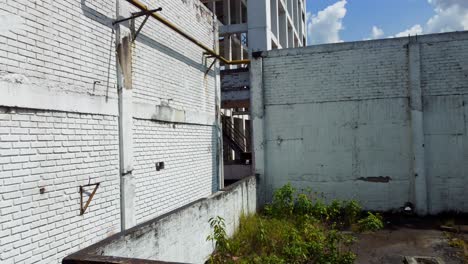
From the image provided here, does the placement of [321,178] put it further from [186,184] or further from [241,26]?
[241,26]

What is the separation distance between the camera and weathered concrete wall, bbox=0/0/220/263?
3.36 m

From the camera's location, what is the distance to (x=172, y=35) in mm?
6695

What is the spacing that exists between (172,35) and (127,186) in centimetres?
321

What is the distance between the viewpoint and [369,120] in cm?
815

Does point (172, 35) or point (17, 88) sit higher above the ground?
point (172, 35)

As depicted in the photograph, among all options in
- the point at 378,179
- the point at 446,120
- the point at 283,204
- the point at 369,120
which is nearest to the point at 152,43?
the point at 283,204

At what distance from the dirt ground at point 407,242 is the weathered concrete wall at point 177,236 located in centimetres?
234

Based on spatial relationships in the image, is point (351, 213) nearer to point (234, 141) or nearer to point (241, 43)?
point (234, 141)

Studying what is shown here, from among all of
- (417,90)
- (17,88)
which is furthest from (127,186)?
(417,90)

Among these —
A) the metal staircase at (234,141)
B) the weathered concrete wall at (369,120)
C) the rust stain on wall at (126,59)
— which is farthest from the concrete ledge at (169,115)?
the metal staircase at (234,141)

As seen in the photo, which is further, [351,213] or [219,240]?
[351,213]

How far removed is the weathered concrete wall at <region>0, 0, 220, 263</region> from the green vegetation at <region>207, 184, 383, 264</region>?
4.83ft

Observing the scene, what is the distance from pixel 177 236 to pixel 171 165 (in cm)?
231

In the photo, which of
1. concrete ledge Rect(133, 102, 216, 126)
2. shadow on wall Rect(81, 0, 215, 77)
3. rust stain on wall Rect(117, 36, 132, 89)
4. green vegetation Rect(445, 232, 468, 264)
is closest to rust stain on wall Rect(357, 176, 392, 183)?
green vegetation Rect(445, 232, 468, 264)
